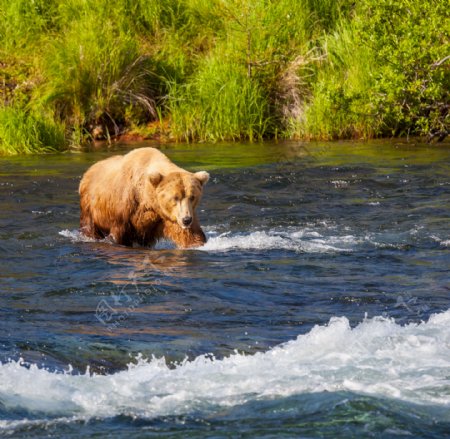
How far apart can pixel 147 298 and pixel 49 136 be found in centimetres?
1002

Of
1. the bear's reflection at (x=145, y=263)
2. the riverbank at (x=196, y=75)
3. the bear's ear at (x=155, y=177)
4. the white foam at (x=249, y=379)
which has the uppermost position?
the riverbank at (x=196, y=75)

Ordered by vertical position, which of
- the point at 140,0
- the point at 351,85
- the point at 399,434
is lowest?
the point at 399,434

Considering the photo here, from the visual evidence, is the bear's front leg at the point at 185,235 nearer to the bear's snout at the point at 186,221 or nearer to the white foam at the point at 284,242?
the white foam at the point at 284,242

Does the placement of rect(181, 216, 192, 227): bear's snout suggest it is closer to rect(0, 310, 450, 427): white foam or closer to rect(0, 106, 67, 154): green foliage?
rect(0, 310, 450, 427): white foam

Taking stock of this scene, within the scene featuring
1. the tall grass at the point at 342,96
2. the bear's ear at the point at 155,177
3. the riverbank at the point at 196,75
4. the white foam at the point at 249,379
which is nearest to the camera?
the white foam at the point at 249,379

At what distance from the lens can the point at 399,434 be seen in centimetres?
511

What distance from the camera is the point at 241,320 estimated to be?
24.1ft

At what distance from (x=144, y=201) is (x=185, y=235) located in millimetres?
477

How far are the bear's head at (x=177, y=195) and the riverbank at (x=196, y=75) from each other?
7036mm

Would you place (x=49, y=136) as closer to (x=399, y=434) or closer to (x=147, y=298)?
(x=147, y=298)

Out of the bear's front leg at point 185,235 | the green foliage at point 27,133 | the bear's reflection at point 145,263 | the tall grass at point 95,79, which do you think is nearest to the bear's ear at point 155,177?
the bear's front leg at point 185,235

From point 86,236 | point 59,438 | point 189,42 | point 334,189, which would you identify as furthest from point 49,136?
point 59,438

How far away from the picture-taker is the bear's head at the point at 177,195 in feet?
31.4

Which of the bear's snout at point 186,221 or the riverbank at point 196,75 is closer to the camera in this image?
the bear's snout at point 186,221
